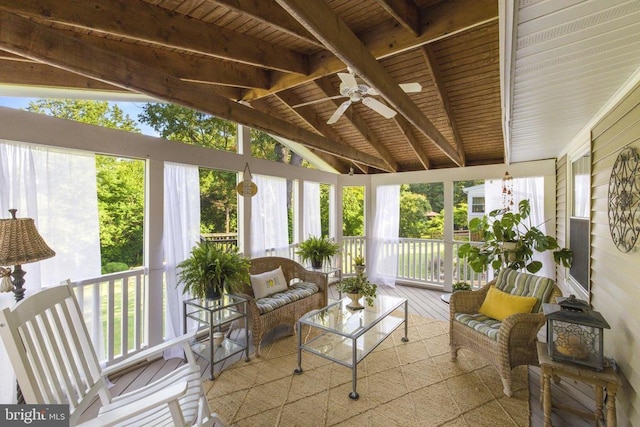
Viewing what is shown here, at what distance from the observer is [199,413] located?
1.75 metres

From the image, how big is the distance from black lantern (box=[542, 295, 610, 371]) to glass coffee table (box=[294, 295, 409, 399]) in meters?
1.39

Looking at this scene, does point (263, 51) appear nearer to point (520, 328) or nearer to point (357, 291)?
point (357, 291)

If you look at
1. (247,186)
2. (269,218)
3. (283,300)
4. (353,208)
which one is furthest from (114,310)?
(353,208)

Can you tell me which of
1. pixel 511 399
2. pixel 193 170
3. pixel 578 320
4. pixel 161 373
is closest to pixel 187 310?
pixel 161 373

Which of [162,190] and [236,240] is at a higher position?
[162,190]

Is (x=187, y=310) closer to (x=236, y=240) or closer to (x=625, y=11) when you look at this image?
(x=236, y=240)

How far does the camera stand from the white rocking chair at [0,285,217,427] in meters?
1.27

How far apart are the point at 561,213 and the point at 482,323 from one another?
276cm

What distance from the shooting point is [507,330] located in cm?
233

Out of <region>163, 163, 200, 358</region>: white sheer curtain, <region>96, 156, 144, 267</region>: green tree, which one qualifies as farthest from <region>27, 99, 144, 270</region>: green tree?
<region>163, 163, 200, 358</region>: white sheer curtain

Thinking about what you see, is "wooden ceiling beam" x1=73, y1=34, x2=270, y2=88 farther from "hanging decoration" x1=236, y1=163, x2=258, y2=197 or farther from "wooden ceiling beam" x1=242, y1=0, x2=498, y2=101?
"hanging decoration" x1=236, y1=163, x2=258, y2=197

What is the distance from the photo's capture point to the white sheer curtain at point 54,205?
219 centimetres

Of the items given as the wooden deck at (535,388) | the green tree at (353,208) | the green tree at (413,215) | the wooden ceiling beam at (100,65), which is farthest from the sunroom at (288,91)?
the green tree at (413,215)

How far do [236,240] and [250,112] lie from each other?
6.54 feet
